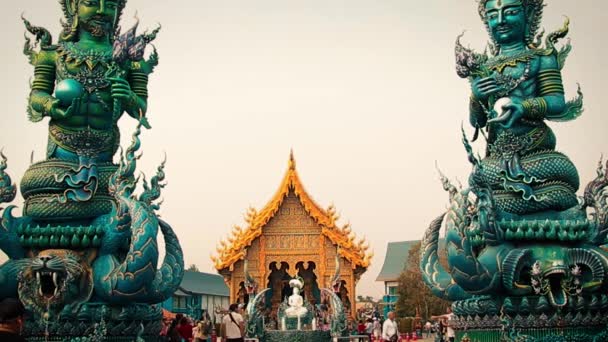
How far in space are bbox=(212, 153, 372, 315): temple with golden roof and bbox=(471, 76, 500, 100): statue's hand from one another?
1216 centimetres

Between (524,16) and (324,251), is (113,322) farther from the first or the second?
(324,251)

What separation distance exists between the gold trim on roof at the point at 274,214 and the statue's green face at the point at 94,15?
13.1 metres

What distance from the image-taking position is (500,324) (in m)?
9.41

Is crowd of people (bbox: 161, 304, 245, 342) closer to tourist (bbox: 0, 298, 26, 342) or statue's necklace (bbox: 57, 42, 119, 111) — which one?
statue's necklace (bbox: 57, 42, 119, 111)

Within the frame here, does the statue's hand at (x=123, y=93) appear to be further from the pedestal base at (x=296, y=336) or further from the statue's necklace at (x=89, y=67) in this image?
the pedestal base at (x=296, y=336)

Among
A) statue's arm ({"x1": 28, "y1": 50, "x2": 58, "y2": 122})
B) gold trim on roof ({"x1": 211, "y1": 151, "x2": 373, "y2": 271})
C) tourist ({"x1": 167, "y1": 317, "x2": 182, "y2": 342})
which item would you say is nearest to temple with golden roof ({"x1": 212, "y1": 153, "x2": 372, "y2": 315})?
gold trim on roof ({"x1": 211, "y1": 151, "x2": 373, "y2": 271})

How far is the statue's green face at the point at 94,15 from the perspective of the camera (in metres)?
9.63

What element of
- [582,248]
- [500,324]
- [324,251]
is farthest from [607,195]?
[324,251]

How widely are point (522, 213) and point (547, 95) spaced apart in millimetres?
1644

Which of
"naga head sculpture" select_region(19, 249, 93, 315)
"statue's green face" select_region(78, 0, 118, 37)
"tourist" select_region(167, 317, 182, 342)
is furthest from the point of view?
"tourist" select_region(167, 317, 182, 342)

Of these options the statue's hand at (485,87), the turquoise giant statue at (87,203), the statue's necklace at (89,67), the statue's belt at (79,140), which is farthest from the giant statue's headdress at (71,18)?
the statue's hand at (485,87)

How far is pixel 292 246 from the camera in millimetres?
22656

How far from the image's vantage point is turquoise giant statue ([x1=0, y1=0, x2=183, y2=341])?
27.8 ft

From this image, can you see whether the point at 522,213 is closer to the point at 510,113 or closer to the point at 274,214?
the point at 510,113
